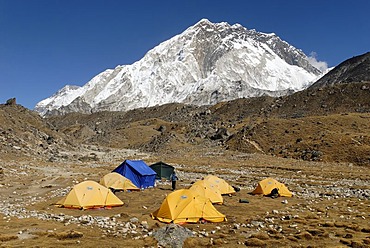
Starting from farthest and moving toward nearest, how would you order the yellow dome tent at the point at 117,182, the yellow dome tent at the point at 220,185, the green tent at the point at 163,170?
the green tent at the point at 163,170
the yellow dome tent at the point at 117,182
the yellow dome tent at the point at 220,185

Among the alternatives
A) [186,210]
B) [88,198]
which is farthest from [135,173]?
[186,210]

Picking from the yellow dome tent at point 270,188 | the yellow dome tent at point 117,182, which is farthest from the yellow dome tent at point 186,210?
the yellow dome tent at point 270,188

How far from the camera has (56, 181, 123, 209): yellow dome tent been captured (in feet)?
73.8

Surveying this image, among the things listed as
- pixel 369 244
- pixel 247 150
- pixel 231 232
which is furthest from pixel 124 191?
pixel 247 150

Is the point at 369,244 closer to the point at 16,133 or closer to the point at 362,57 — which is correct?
the point at 16,133

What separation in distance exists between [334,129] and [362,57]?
112513 mm

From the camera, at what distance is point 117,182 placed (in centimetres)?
3014

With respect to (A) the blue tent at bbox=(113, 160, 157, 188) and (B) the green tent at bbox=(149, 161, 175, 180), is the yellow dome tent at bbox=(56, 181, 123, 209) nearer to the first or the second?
(A) the blue tent at bbox=(113, 160, 157, 188)

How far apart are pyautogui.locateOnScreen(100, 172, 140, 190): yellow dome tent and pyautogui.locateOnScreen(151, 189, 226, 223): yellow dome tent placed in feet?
34.6

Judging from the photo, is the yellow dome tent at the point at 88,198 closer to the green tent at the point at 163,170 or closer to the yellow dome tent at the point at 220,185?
the yellow dome tent at the point at 220,185

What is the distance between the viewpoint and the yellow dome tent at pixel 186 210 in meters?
19.0

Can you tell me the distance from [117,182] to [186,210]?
12539 millimetres

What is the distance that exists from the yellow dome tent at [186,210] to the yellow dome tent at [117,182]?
34.6 feet

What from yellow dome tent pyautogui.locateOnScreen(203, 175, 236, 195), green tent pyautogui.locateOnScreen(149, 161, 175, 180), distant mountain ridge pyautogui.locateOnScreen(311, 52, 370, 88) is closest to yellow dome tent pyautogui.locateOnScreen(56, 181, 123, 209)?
yellow dome tent pyautogui.locateOnScreen(203, 175, 236, 195)
